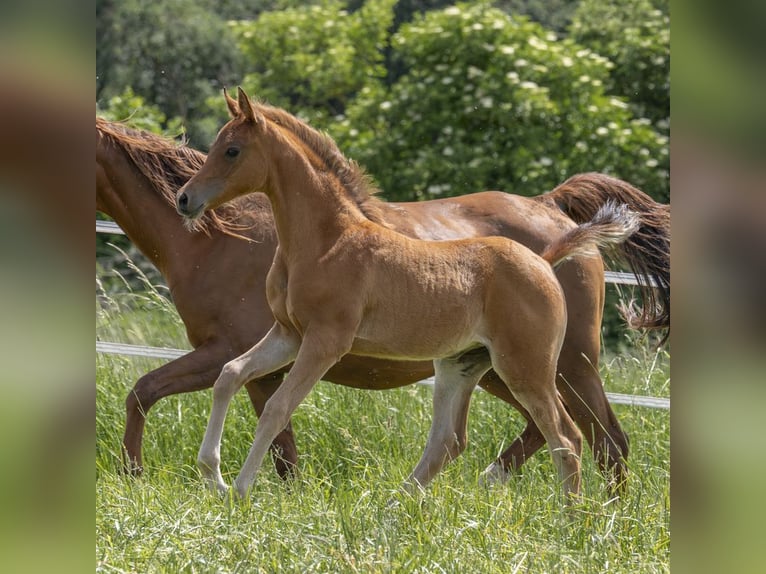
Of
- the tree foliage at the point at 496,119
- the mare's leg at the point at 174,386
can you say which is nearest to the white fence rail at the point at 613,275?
the mare's leg at the point at 174,386

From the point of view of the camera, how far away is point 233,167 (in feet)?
11.8

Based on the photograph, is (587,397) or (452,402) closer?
(452,402)

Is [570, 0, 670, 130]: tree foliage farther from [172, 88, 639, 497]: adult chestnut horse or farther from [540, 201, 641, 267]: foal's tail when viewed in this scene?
[172, 88, 639, 497]: adult chestnut horse

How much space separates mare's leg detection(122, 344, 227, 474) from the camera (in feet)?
15.0

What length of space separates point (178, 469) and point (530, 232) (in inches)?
81.8

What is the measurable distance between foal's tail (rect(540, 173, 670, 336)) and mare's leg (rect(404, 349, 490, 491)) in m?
1.34

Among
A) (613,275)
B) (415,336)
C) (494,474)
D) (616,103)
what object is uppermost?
(415,336)

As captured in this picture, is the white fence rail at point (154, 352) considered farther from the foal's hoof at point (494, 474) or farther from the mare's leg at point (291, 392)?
the mare's leg at point (291, 392)

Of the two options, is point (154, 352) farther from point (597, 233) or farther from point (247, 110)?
point (597, 233)

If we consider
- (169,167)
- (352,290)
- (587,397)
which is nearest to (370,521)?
(352,290)

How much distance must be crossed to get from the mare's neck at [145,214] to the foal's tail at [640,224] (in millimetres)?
1934

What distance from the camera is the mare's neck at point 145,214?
484 centimetres

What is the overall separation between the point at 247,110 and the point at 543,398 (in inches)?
60.5
